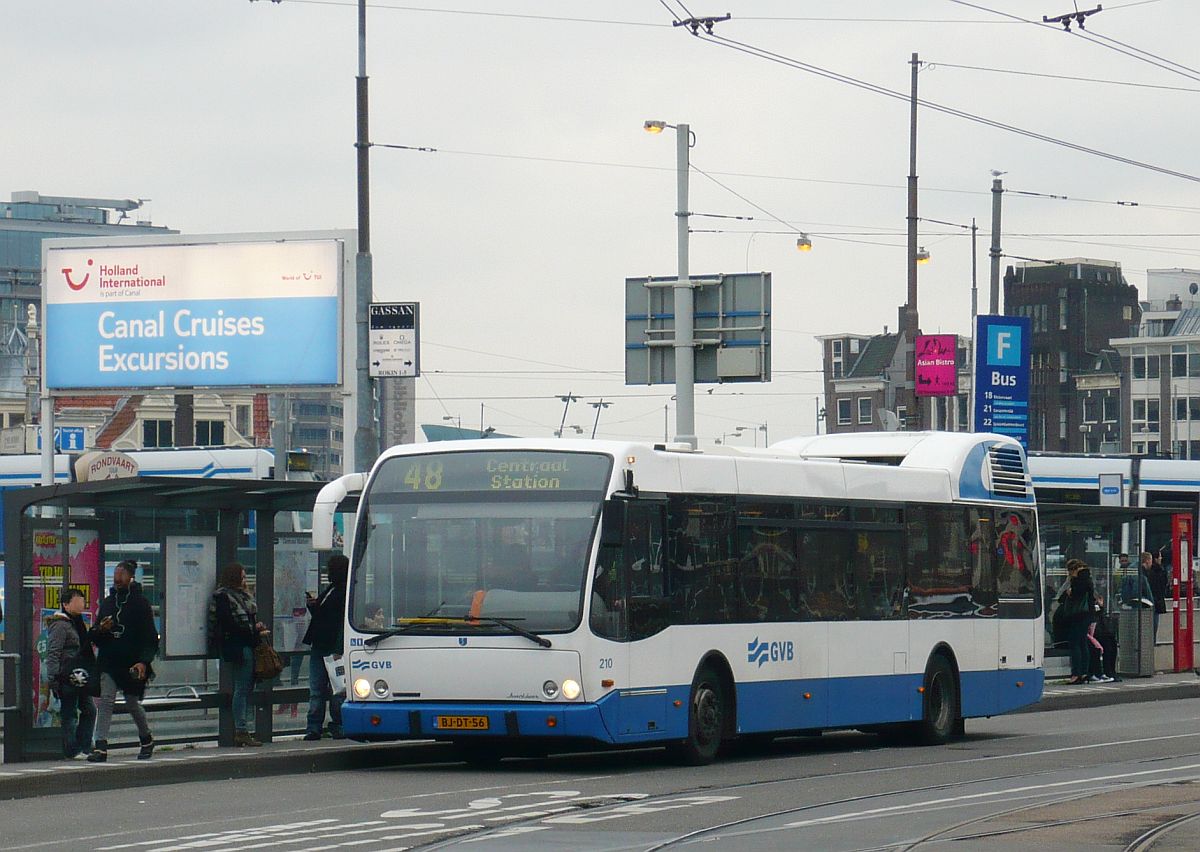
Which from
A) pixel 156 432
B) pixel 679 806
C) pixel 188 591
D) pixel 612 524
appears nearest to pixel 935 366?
pixel 188 591

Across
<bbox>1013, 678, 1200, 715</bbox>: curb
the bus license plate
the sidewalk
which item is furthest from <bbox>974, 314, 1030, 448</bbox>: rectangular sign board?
the bus license plate

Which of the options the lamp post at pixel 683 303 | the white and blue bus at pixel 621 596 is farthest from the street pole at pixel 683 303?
the white and blue bus at pixel 621 596

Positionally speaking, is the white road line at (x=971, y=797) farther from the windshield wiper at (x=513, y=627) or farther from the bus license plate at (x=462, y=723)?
the bus license plate at (x=462, y=723)

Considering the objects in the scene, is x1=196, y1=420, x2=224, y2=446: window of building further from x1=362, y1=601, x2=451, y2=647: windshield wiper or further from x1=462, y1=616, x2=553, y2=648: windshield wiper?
x1=462, y1=616, x2=553, y2=648: windshield wiper

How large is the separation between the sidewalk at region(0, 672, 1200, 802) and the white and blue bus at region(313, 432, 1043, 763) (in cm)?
91

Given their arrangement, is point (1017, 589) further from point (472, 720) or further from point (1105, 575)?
point (1105, 575)

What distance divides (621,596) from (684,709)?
4.07ft

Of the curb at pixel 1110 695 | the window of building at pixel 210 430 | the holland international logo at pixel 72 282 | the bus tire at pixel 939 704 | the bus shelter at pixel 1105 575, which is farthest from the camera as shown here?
the window of building at pixel 210 430

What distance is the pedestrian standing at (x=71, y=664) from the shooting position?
16703 mm

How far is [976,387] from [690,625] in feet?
59.8

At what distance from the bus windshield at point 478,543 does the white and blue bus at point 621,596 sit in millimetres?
15

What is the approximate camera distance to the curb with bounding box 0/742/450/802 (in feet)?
51.3

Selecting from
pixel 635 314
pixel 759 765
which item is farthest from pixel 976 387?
pixel 759 765

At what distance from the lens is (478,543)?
16828 mm
